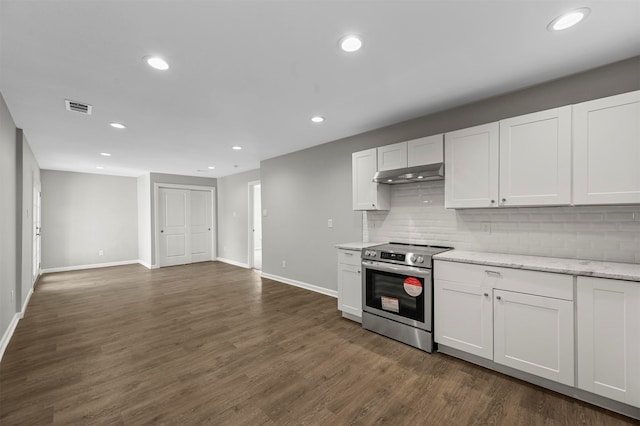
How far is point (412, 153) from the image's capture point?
3.07 meters

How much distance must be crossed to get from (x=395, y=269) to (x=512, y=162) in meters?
1.48

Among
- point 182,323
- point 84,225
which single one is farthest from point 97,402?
point 84,225

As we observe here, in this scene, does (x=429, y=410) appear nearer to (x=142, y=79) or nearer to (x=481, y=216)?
(x=481, y=216)

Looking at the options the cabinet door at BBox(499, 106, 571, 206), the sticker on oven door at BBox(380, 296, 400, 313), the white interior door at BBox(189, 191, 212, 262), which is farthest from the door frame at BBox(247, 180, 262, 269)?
the cabinet door at BBox(499, 106, 571, 206)

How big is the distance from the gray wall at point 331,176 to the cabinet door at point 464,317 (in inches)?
65.2

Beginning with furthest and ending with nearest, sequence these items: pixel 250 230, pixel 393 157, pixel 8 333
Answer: pixel 250 230 < pixel 393 157 < pixel 8 333

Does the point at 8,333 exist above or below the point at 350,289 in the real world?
below

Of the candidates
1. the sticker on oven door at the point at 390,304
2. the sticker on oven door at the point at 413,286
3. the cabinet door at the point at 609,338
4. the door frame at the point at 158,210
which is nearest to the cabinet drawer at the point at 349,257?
the sticker on oven door at the point at 390,304

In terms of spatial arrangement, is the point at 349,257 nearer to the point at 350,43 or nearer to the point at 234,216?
the point at 350,43

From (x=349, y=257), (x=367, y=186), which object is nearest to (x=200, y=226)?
(x=349, y=257)

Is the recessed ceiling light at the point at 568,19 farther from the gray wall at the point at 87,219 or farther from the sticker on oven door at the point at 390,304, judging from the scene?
the gray wall at the point at 87,219

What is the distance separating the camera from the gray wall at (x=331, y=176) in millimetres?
2320

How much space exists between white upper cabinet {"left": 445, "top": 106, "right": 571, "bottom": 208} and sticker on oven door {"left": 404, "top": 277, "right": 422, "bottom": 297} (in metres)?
0.88

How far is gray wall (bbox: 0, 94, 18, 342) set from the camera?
275 centimetres
